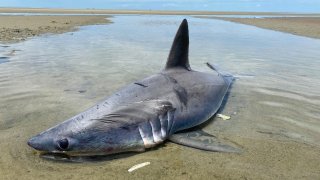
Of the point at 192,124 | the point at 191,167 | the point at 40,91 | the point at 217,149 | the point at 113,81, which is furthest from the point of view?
the point at 113,81

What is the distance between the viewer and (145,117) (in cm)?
462

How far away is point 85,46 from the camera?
14484 mm

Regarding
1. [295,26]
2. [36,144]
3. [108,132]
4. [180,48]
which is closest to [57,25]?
[295,26]

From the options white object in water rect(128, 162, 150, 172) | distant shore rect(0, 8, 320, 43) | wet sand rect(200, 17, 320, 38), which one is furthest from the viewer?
wet sand rect(200, 17, 320, 38)

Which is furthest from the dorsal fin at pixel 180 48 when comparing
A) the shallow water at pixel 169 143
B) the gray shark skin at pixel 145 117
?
the shallow water at pixel 169 143

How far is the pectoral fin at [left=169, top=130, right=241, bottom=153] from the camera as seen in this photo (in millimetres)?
4555

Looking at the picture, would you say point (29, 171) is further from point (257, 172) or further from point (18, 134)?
point (257, 172)

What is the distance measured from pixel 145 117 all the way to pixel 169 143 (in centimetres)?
50

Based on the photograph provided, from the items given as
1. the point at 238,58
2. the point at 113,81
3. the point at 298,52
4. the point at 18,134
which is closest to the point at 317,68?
the point at 238,58

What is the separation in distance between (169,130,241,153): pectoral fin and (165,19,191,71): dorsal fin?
1.58 m

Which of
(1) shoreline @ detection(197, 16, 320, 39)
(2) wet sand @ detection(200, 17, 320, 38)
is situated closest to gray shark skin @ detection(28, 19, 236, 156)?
(1) shoreline @ detection(197, 16, 320, 39)

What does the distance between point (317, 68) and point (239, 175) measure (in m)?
8.00

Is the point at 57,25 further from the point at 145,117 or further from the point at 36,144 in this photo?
the point at 36,144

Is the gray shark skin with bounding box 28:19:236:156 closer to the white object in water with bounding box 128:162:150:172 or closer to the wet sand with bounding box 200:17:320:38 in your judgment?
the white object in water with bounding box 128:162:150:172
